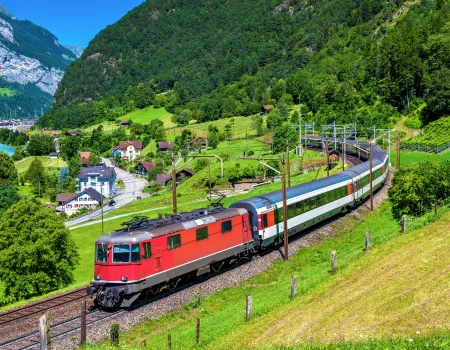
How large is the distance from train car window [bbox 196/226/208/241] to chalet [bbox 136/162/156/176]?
130 meters

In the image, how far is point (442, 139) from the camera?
90.9m

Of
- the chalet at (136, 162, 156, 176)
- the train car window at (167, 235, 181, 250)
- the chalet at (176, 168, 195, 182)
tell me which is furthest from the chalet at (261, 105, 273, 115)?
the train car window at (167, 235, 181, 250)

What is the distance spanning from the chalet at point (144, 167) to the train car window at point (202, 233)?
130 m

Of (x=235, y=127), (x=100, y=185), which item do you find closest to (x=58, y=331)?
(x=100, y=185)

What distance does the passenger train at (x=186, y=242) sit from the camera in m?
25.4

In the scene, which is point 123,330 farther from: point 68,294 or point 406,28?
point 406,28

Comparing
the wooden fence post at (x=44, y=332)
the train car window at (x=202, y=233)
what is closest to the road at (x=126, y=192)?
the train car window at (x=202, y=233)

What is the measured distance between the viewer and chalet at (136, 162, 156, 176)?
160 meters

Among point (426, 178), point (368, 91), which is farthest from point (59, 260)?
point (368, 91)

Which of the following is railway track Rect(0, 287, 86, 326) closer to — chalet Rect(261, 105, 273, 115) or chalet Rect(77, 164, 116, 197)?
chalet Rect(77, 164, 116, 197)

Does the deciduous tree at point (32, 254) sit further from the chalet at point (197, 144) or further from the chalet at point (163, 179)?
the chalet at point (197, 144)

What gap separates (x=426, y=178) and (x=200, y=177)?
63.8 meters

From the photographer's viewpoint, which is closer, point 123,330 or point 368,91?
point 123,330

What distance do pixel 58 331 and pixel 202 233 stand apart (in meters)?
9.68
